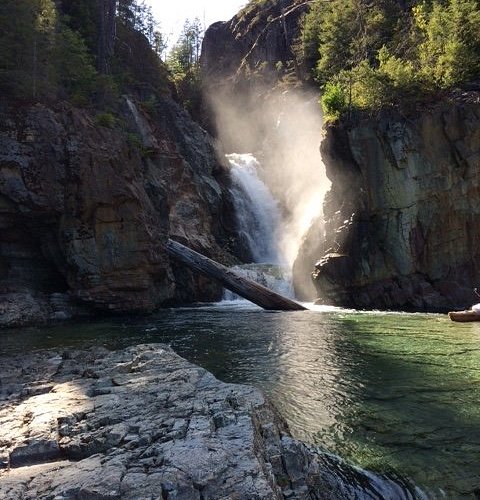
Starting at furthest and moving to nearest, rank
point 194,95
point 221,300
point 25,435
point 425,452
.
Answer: point 194,95 < point 221,300 < point 425,452 < point 25,435

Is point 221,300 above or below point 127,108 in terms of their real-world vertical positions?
below

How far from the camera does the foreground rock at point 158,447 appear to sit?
388cm

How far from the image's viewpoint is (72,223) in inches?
723

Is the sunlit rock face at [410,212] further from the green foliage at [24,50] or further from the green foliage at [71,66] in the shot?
the green foliage at [24,50]

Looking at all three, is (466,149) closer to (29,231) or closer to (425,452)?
(425,452)

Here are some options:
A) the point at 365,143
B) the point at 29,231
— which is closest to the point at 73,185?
the point at 29,231

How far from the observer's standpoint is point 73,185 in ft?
60.2

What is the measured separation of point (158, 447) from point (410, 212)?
18.3 metres

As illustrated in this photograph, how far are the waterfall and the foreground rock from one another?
24202 millimetres

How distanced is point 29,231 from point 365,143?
1545 cm

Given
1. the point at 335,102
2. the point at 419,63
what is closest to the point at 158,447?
the point at 335,102

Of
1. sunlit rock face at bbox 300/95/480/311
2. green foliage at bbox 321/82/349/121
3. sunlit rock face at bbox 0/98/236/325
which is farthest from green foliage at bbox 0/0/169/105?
sunlit rock face at bbox 300/95/480/311

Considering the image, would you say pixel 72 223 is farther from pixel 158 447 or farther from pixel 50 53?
pixel 158 447

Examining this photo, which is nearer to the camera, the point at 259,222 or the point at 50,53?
the point at 50,53
